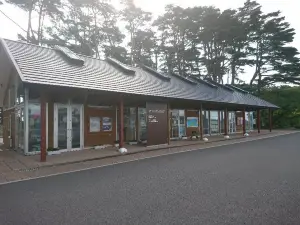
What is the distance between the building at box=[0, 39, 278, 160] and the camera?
33.2 ft

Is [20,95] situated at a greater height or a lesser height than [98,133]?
greater

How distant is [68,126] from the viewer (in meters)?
11.7

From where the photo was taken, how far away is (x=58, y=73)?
414 inches

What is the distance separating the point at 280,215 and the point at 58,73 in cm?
950

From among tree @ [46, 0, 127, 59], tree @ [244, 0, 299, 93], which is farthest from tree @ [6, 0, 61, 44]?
tree @ [244, 0, 299, 93]

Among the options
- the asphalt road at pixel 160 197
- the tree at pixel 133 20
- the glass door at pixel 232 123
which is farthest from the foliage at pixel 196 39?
the asphalt road at pixel 160 197

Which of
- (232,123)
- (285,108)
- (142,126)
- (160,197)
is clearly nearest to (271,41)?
(285,108)

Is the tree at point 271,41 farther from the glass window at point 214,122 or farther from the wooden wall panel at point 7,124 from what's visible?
the wooden wall panel at point 7,124

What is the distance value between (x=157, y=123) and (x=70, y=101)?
4.64 metres

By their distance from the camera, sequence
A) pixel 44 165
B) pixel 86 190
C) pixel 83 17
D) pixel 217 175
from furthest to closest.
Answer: pixel 83 17 < pixel 44 165 < pixel 217 175 < pixel 86 190

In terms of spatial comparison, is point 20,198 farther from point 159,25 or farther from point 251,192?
point 159,25

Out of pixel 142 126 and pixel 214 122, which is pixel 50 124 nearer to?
pixel 142 126

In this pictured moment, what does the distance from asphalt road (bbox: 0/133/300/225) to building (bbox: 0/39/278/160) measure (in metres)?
3.95

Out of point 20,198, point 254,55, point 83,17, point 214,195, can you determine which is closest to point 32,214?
point 20,198
